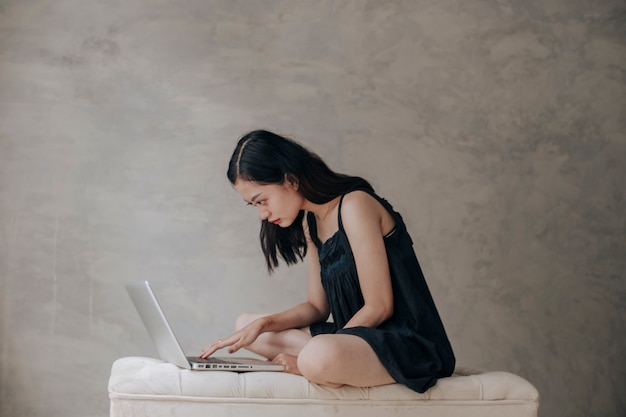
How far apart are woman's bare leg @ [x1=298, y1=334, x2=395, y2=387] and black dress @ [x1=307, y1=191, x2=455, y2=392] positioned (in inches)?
1.3

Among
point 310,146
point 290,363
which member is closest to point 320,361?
point 290,363

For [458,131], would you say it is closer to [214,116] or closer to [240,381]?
[214,116]

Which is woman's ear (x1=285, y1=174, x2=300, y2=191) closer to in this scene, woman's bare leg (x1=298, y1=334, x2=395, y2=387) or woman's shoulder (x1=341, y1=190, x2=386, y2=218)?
woman's shoulder (x1=341, y1=190, x2=386, y2=218)

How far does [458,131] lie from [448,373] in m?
1.67

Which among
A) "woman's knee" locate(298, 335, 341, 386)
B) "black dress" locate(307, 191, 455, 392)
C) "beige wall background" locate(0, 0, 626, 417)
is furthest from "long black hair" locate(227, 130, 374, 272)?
"beige wall background" locate(0, 0, 626, 417)

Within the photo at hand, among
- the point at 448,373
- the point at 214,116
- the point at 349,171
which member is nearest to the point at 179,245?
the point at 214,116

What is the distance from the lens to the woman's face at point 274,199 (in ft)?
7.81

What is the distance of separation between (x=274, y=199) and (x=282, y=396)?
0.64m

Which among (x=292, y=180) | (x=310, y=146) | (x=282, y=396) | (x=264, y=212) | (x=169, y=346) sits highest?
(x=310, y=146)

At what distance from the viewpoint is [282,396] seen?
6.61ft

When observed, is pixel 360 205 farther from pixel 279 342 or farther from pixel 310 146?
pixel 310 146

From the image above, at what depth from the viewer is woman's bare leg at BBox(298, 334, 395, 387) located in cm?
201

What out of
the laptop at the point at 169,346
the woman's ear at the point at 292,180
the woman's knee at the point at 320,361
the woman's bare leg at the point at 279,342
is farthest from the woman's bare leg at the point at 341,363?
the woman's ear at the point at 292,180

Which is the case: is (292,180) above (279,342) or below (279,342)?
above
